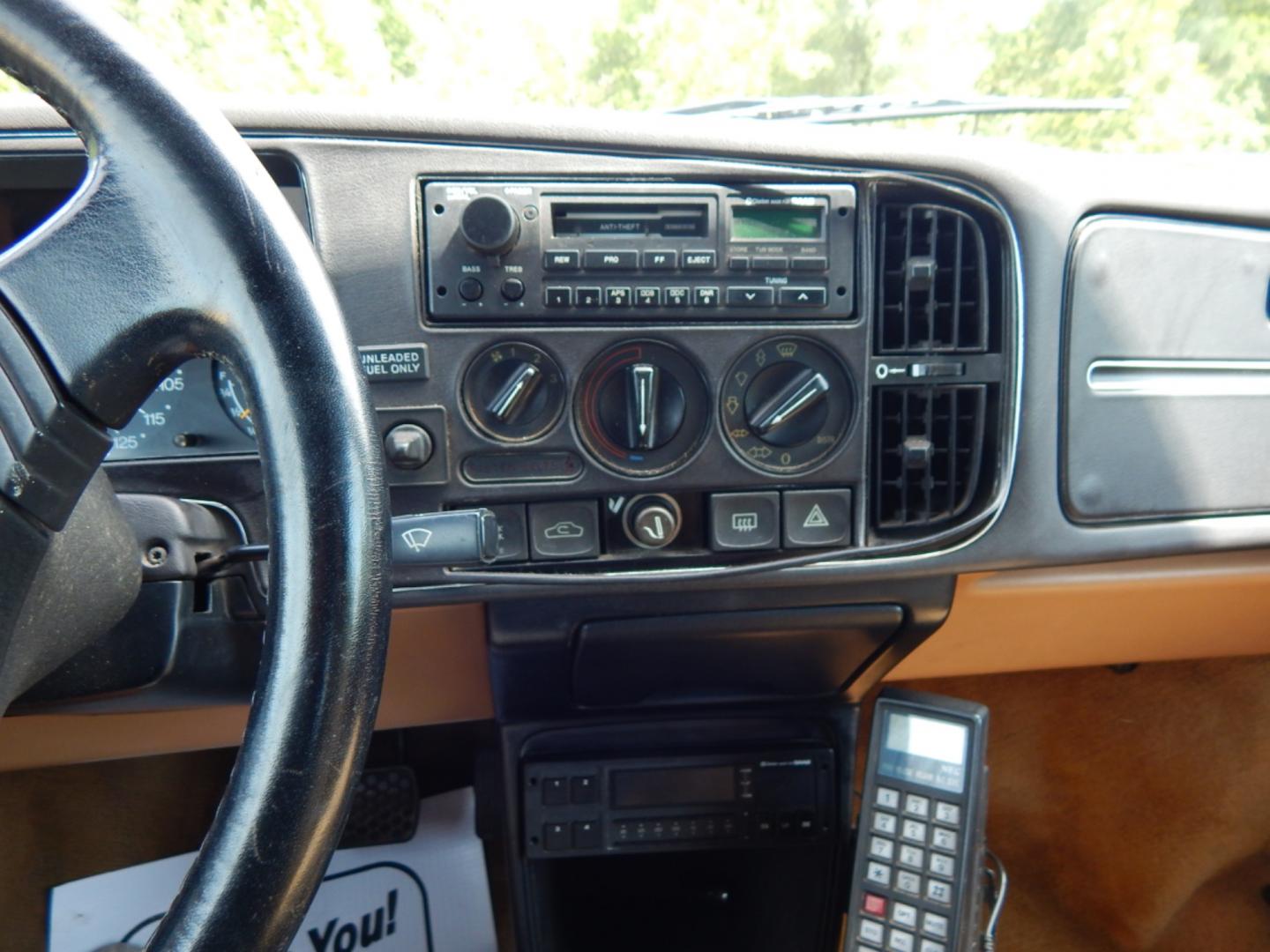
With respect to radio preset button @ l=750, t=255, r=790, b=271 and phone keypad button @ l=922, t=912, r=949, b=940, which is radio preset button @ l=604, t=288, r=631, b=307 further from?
phone keypad button @ l=922, t=912, r=949, b=940

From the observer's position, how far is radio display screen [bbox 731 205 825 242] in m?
0.86

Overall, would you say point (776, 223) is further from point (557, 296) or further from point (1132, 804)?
point (1132, 804)

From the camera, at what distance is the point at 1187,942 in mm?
1474

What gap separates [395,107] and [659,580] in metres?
0.47

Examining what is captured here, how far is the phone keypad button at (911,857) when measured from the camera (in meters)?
1.01

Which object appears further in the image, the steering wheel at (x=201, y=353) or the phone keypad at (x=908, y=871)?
the phone keypad at (x=908, y=871)

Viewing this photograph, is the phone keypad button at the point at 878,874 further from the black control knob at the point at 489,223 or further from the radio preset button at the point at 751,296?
the black control knob at the point at 489,223

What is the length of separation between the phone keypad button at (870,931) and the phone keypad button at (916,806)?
120 mm

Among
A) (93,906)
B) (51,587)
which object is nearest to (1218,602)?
(51,587)

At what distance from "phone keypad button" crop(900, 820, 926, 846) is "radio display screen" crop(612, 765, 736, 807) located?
0.20m

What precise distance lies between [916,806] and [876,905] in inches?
4.4

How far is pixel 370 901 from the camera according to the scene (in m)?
1.33

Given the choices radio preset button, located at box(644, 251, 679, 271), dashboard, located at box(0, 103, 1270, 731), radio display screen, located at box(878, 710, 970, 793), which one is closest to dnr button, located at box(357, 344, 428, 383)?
dashboard, located at box(0, 103, 1270, 731)

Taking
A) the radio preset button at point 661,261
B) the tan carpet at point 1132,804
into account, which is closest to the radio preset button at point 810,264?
the radio preset button at point 661,261
